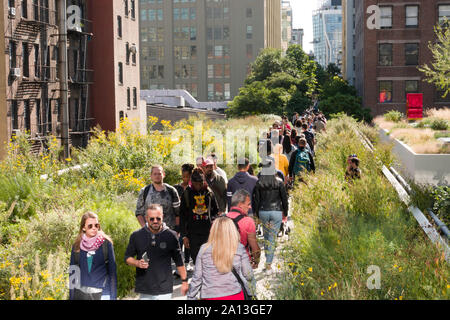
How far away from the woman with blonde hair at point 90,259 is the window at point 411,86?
5770cm

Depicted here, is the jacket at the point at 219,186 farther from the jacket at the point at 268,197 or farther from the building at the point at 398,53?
the building at the point at 398,53

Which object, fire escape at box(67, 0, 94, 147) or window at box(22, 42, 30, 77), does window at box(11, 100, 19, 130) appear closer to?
window at box(22, 42, 30, 77)

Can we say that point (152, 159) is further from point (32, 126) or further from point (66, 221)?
point (32, 126)

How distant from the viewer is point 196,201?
9.52 metres

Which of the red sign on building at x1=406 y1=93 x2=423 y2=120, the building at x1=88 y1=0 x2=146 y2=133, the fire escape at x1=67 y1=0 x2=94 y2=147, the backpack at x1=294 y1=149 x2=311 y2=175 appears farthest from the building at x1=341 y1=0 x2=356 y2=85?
the backpack at x1=294 y1=149 x2=311 y2=175

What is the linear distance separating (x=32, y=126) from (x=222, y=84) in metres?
84.0

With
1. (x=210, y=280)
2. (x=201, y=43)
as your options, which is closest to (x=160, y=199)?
(x=210, y=280)

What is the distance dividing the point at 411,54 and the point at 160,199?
183 ft

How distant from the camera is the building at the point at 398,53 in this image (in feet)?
198

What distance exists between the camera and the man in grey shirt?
381 inches

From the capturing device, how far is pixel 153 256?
7.22 metres

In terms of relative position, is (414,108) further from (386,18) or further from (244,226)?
(244,226)

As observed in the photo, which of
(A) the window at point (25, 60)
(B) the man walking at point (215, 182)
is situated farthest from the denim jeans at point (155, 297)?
(A) the window at point (25, 60)
